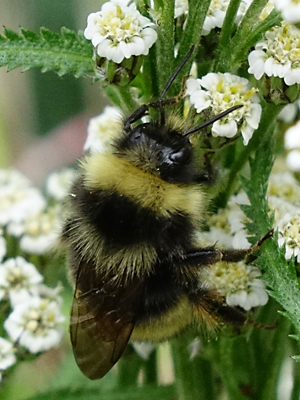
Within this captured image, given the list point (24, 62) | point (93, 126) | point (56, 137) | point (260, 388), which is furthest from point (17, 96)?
point (260, 388)

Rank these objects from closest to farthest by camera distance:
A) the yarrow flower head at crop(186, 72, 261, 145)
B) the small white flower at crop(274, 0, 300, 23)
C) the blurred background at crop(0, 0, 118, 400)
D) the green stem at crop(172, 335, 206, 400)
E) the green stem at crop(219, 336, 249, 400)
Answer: the small white flower at crop(274, 0, 300, 23) < the yarrow flower head at crop(186, 72, 261, 145) < the green stem at crop(219, 336, 249, 400) < the green stem at crop(172, 335, 206, 400) < the blurred background at crop(0, 0, 118, 400)

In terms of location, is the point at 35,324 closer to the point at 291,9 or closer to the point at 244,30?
the point at 244,30

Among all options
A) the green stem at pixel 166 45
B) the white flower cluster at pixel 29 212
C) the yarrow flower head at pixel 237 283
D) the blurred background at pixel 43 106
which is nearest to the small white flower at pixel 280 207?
the yarrow flower head at pixel 237 283

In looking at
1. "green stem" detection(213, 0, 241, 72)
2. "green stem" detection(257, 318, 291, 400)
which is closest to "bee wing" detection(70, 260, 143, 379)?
"green stem" detection(257, 318, 291, 400)

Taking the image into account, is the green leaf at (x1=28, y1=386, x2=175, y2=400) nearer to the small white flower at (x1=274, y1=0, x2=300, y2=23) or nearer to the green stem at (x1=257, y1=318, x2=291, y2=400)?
the green stem at (x1=257, y1=318, x2=291, y2=400)

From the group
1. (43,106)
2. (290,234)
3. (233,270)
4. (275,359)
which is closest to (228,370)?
(275,359)

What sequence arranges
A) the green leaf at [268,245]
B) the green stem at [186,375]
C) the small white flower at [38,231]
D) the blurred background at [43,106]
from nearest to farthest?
the green leaf at [268,245] → the green stem at [186,375] → the small white flower at [38,231] → the blurred background at [43,106]

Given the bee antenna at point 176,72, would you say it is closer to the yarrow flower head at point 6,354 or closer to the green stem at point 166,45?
the green stem at point 166,45
